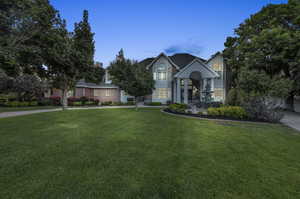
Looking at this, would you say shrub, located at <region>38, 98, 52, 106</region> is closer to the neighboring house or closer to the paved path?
the neighboring house

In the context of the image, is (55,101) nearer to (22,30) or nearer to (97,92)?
(97,92)

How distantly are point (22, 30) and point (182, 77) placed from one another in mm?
16135

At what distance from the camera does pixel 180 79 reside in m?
19.1

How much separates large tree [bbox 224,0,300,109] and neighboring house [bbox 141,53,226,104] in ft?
9.74

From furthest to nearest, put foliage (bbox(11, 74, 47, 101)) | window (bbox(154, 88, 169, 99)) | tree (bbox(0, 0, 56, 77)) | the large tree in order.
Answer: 1. window (bbox(154, 88, 169, 99))
2. foliage (bbox(11, 74, 47, 101))
3. the large tree
4. tree (bbox(0, 0, 56, 77))

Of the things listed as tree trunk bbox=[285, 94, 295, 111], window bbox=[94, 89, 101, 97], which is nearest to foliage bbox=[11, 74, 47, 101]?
window bbox=[94, 89, 101, 97]

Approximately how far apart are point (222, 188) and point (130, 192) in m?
1.66

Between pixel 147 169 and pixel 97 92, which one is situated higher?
pixel 97 92

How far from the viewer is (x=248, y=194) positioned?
2230 millimetres

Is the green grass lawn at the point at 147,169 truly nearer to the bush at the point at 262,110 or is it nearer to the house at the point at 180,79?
the bush at the point at 262,110

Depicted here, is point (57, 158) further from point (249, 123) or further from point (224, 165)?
point (249, 123)

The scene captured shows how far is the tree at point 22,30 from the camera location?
6402mm

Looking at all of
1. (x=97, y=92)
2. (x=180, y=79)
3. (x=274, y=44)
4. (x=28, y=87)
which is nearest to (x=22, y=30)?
(x=28, y=87)

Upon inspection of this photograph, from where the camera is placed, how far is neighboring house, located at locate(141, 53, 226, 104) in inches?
719
